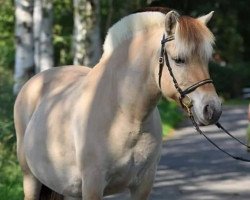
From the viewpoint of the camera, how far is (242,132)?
21.3m

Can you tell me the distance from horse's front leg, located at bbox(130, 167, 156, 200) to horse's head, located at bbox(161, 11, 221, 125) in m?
0.85

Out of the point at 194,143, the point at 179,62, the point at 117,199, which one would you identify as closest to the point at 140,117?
the point at 179,62

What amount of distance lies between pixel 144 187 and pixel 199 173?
23.8ft

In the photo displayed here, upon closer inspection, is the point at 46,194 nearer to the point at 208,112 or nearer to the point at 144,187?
the point at 144,187

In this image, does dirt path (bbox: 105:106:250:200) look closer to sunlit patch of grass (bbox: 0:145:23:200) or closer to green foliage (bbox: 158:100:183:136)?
sunlit patch of grass (bbox: 0:145:23:200)

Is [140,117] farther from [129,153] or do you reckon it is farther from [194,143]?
[194,143]

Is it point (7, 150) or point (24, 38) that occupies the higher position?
point (24, 38)

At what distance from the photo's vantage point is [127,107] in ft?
18.4

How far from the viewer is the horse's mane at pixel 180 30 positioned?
509cm

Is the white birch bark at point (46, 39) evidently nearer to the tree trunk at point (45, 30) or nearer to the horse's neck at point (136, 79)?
the tree trunk at point (45, 30)

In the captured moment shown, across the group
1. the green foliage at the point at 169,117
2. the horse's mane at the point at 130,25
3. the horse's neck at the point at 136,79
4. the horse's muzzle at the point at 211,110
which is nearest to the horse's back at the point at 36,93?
the horse's mane at the point at 130,25

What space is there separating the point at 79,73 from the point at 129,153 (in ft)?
5.35

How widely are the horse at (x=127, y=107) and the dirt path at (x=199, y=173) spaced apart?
14.1 feet

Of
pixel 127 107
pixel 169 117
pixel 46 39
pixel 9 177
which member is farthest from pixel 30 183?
pixel 169 117
